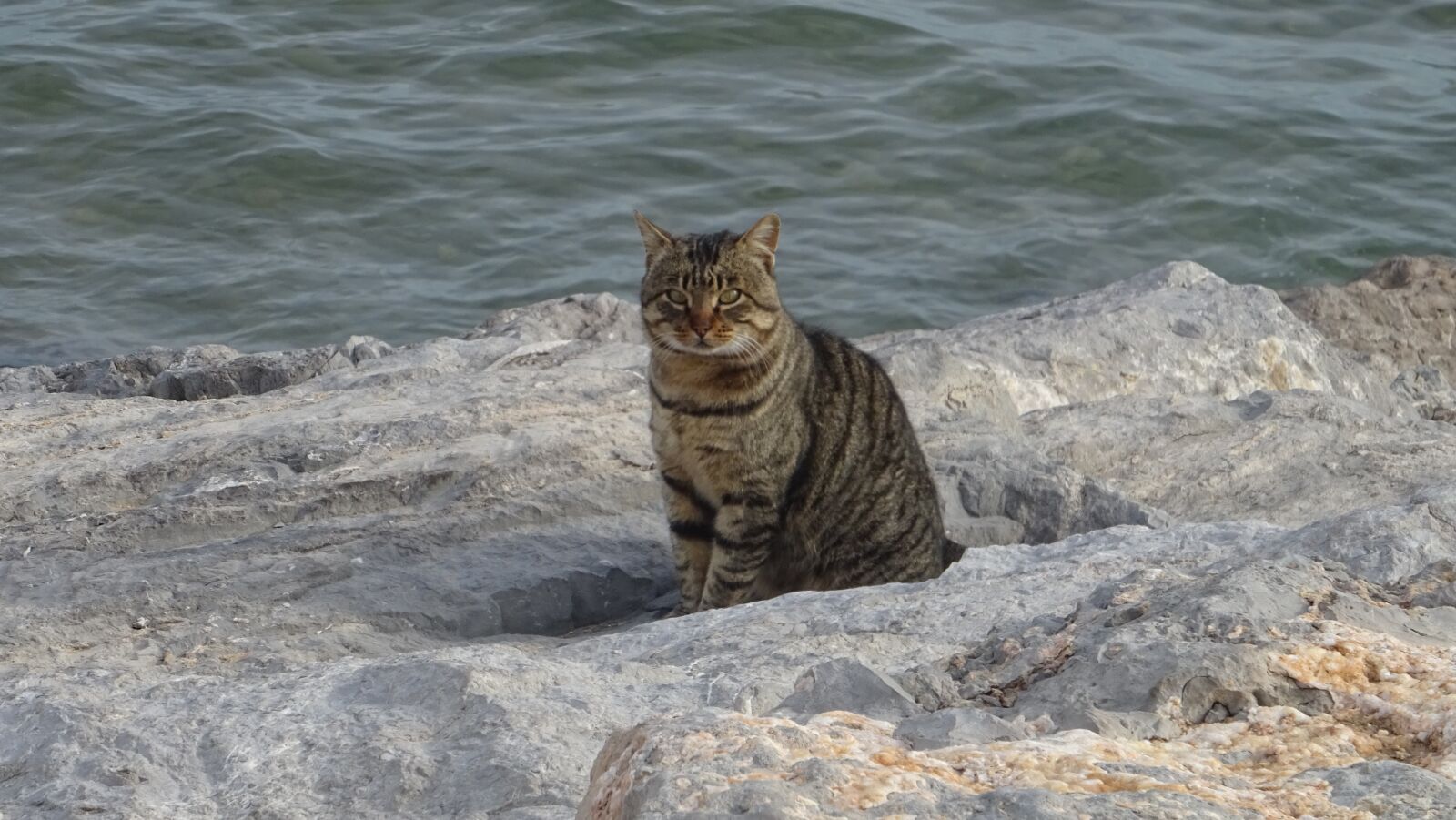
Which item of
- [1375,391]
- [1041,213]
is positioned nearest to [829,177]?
[1041,213]

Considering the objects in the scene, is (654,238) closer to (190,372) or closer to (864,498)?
(864,498)

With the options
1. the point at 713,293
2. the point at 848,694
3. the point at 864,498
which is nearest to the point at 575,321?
the point at 713,293

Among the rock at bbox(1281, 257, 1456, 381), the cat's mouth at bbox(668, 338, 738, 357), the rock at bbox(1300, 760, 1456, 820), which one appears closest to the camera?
the rock at bbox(1300, 760, 1456, 820)

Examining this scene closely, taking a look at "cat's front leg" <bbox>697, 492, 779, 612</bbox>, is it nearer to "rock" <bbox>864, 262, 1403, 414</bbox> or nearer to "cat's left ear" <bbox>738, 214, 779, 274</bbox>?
"cat's left ear" <bbox>738, 214, 779, 274</bbox>

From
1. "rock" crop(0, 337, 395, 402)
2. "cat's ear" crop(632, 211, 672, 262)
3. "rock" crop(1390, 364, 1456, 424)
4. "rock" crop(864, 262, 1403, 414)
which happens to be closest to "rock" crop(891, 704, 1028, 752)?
"cat's ear" crop(632, 211, 672, 262)

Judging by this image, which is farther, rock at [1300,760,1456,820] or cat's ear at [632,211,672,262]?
cat's ear at [632,211,672,262]

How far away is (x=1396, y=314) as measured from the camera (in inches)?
330

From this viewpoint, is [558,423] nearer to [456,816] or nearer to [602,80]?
[456,816]

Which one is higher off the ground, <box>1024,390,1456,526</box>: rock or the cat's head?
the cat's head

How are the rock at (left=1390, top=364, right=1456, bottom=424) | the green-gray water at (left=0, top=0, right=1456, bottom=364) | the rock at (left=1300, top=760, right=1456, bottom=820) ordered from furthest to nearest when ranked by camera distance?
the green-gray water at (left=0, top=0, right=1456, bottom=364) → the rock at (left=1390, top=364, right=1456, bottom=424) → the rock at (left=1300, top=760, right=1456, bottom=820)

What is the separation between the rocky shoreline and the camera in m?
2.16

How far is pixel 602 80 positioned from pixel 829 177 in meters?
2.16

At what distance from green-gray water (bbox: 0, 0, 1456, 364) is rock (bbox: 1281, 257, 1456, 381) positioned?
1.75m

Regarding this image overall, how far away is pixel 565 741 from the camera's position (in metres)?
2.68
